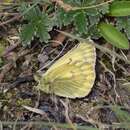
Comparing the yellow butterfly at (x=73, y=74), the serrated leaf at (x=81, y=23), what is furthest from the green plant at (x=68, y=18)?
the yellow butterfly at (x=73, y=74)

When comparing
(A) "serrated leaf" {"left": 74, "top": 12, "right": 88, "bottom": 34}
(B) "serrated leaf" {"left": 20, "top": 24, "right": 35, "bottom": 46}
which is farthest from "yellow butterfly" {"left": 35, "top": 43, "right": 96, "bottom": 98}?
(B) "serrated leaf" {"left": 20, "top": 24, "right": 35, "bottom": 46}

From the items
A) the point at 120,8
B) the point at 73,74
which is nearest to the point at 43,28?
the point at 73,74

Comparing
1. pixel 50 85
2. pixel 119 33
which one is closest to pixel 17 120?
pixel 50 85

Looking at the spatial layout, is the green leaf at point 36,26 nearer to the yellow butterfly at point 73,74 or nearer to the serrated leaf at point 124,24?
the yellow butterfly at point 73,74

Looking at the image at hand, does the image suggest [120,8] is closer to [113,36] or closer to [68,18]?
[113,36]

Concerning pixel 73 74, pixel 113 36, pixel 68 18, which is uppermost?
pixel 68 18

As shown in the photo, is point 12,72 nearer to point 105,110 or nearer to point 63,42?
point 63,42
